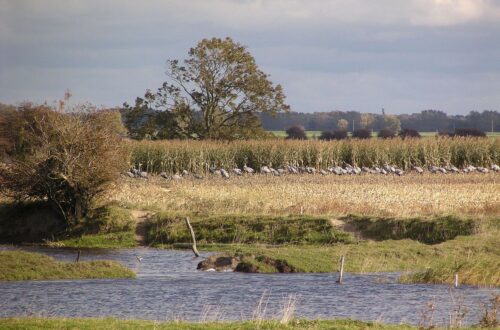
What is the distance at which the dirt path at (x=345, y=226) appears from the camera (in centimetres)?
3678

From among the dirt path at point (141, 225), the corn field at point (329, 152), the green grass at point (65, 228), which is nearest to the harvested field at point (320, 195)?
the dirt path at point (141, 225)

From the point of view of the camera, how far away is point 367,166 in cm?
6900

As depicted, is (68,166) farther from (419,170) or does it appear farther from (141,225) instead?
(419,170)

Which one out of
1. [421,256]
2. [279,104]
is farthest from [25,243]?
[279,104]

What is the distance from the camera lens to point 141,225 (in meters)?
40.4

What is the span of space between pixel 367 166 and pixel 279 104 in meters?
12.2

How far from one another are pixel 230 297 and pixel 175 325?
7.11 meters

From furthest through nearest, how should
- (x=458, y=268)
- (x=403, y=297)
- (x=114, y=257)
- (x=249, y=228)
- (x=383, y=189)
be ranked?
1. (x=383, y=189)
2. (x=249, y=228)
3. (x=114, y=257)
4. (x=458, y=268)
5. (x=403, y=297)

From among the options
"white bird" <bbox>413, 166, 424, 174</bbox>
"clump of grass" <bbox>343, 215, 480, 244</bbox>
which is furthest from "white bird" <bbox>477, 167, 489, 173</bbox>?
"clump of grass" <bbox>343, 215, 480, 244</bbox>

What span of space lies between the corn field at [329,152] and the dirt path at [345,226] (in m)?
28.8

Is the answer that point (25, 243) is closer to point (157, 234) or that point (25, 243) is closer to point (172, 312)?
point (157, 234)

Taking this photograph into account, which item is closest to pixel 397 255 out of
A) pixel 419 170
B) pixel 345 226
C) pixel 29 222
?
pixel 345 226

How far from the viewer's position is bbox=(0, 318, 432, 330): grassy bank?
19141 millimetres

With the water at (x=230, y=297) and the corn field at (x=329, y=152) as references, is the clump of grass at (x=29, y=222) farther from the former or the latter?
the corn field at (x=329, y=152)
